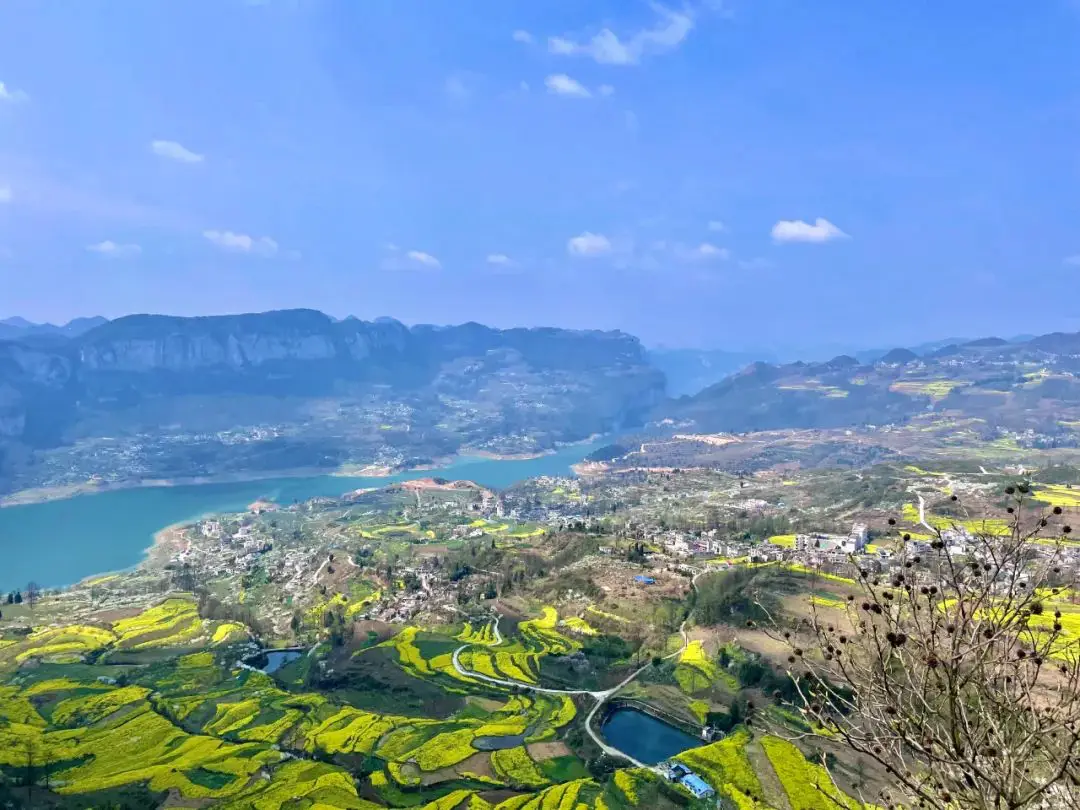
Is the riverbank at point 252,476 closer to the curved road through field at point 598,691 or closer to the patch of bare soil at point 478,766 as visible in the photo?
the curved road through field at point 598,691

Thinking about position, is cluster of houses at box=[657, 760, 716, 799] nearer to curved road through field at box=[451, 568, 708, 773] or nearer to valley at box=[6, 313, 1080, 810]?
valley at box=[6, 313, 1080, 810]

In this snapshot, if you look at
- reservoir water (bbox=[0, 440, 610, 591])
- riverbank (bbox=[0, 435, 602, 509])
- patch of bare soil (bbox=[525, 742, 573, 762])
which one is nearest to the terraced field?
patch of bare soil (bbox=[525, 742, 573, 762])

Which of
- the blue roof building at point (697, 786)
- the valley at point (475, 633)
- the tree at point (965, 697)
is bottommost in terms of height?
the valley at point (475, 633)

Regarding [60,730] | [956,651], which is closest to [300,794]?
[60,730]


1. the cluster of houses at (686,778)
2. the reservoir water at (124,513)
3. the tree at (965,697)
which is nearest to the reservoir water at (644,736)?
the cluster of houses at (686,778)

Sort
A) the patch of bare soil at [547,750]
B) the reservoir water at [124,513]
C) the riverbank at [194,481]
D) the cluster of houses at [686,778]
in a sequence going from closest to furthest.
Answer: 1. the cluster of houses at [686,778]
2. the patch of bare soil at [547,750]
3. the reservoir water at [124,513]
4. the riverbank at [194,481]

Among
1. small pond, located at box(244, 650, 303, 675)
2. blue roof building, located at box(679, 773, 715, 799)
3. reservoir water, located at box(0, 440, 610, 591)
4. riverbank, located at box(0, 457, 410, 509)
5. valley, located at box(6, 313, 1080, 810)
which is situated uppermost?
blue roof building, located at box(679, 773, 715, 799)

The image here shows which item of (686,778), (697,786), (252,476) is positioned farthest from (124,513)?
(697,786)
